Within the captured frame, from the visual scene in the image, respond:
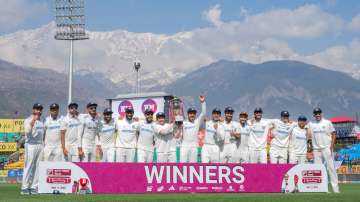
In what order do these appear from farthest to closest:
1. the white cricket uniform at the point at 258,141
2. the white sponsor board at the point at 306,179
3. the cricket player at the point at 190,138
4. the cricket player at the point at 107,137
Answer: the white cricket uniform at the point at 258,141 < the cricket player at the point at 190,138 < the cricket player at the point at 107,137 < the white sponsor board at the point at 306,179

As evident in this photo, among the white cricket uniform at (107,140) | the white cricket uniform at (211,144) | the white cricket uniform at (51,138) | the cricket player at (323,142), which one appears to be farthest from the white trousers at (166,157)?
the cricket player at (323,142)

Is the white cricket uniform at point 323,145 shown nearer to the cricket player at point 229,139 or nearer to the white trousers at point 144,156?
the cricket player at point 229,139

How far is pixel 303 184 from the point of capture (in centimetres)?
2033

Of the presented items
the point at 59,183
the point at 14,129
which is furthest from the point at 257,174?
the point at 14,129

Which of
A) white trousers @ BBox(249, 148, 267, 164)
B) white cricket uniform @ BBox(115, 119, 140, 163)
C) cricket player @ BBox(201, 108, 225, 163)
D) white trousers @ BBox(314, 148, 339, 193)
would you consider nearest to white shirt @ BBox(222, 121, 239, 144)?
cricket player @ BBox(201, 108, 225, 163)

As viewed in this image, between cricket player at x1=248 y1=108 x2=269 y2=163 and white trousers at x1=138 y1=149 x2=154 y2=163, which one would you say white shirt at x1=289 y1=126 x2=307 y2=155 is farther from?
white trousers at x1=138 y1=149 x2=154 y2=163

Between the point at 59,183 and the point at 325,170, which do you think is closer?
the point at 59,183

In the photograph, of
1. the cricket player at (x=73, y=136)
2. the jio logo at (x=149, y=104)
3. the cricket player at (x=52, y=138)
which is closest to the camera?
the cricket player at (x=52, y=138)

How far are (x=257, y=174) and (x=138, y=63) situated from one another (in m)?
31.6

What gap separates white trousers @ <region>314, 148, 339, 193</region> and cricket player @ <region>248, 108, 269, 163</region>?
5.69 feet

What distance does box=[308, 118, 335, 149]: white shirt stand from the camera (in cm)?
2080

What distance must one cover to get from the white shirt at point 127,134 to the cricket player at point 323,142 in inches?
229

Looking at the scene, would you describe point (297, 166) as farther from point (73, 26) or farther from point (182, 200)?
point (73, 26)

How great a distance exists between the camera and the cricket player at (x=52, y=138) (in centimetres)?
1955
